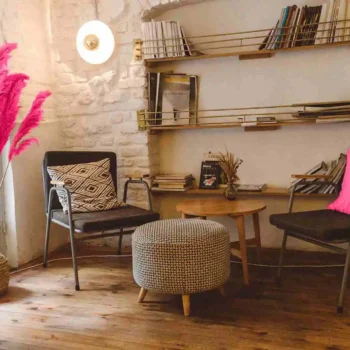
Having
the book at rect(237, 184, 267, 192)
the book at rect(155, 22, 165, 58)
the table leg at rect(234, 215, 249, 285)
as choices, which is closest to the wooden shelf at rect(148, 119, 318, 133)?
the book at rect(237, 184, 267, 192)

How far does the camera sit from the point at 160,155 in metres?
3.78

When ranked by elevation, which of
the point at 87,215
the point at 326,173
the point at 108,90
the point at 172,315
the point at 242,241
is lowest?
the point at 172,315

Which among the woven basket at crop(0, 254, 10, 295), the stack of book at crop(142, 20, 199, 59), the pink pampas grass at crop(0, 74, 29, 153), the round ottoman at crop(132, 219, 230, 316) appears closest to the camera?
the round ottoman at crop(132, 219, 230, 316)

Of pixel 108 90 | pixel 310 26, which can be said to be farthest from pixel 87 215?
pixel 310 26

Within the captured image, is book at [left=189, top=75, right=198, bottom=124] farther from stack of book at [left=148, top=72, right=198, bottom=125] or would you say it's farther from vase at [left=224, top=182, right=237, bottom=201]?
vase at [left=224, top=182, right=237, bottom=201]

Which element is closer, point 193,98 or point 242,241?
point 242,241

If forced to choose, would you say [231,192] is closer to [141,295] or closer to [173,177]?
[173,177]

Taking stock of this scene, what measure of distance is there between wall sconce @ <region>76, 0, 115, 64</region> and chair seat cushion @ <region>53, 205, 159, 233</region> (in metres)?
1.24

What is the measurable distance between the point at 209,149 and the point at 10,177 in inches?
59.1

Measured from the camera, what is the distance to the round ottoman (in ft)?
7.76

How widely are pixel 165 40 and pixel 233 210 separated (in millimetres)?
1431

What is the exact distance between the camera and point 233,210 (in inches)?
111

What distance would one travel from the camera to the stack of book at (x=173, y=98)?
3578mm

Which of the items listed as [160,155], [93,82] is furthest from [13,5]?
[160,155]
